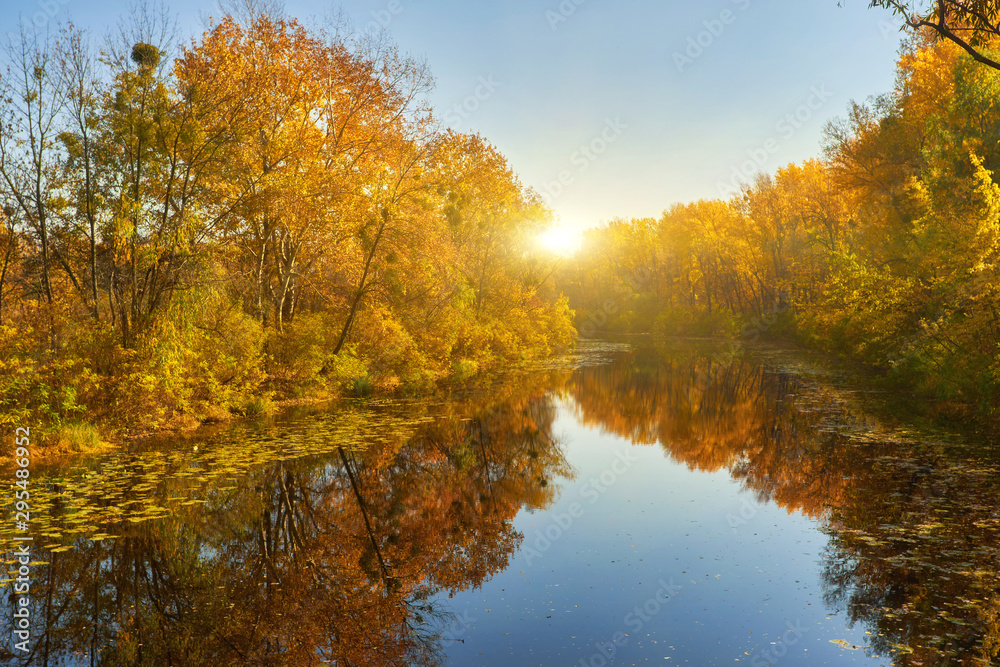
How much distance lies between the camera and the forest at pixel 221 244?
13.1m

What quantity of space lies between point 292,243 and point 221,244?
3.57 meters

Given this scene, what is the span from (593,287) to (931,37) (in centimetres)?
5839

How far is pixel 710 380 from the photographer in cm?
2609

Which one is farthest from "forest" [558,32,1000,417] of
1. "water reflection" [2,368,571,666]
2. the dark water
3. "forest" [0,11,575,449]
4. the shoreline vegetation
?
"forest" [0,11,575,449]

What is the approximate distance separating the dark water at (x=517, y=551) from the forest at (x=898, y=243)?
360cm

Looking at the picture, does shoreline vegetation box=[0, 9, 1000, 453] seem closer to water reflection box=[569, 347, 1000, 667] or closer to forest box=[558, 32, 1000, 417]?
forest box=[558, 32, 1000, 417]

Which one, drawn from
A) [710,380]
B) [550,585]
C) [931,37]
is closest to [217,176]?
[550,585]

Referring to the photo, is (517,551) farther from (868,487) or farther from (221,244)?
(221,244)

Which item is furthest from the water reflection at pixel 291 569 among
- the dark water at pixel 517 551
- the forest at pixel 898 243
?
the forest at pixel 898 243

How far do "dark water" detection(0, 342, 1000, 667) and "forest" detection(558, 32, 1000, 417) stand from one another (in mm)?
3604

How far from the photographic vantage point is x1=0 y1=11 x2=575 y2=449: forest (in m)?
13.1

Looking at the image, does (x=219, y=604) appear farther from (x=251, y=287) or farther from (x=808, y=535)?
(x=251, y=287)

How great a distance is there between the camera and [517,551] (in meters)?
7.94

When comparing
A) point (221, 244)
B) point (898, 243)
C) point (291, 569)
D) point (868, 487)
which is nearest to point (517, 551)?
point (291, 569)
